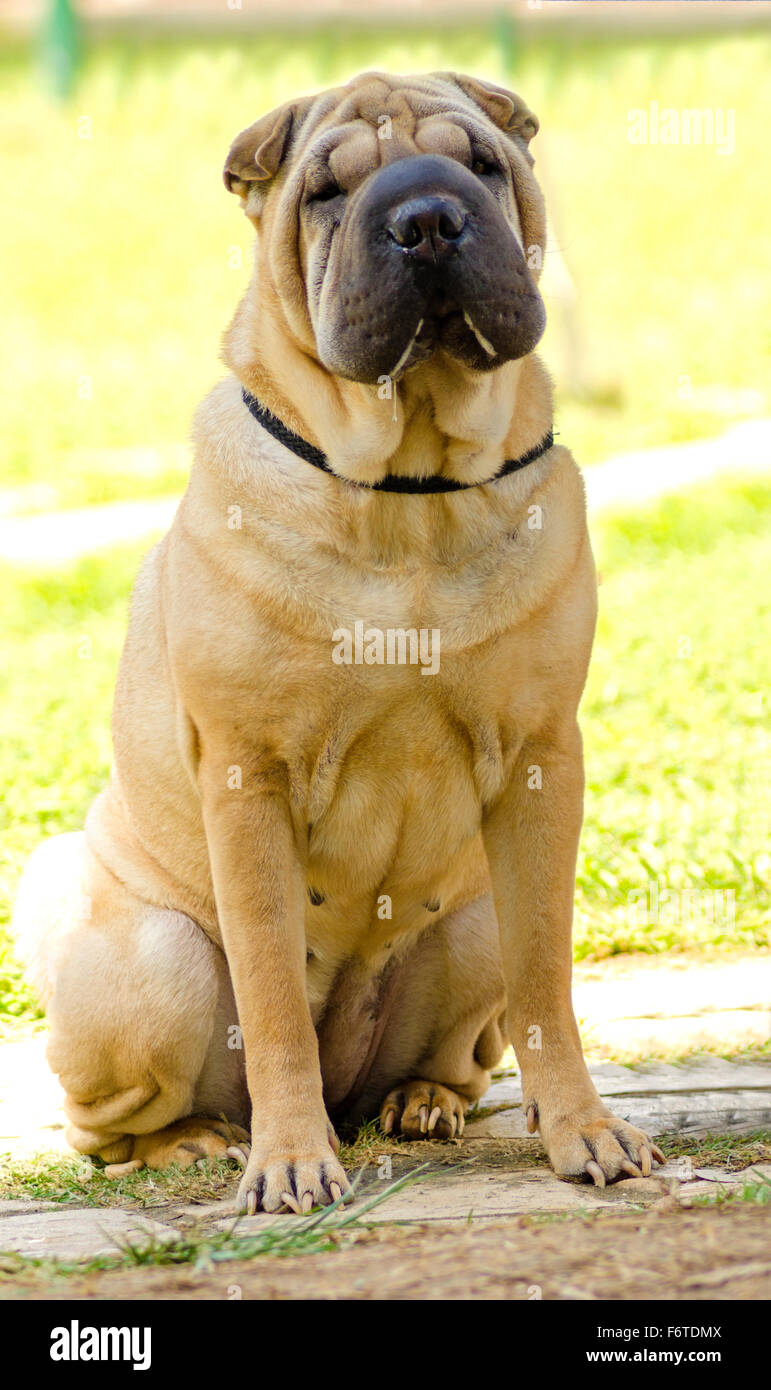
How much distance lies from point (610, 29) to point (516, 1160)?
713 inches

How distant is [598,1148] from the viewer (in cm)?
316

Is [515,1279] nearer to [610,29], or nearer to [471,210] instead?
[471,210]

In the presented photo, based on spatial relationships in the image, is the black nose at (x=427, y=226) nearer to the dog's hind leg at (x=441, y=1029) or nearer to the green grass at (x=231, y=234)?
the dog's hind leg at (x=441, y=1029)

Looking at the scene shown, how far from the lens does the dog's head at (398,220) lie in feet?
9.50

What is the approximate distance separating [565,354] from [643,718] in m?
6.65

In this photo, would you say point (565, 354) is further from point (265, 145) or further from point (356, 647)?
point (356, 647)

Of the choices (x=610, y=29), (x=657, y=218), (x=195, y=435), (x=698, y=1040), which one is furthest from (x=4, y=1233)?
(x=610, y=29)

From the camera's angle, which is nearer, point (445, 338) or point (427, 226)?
point (427, 226)

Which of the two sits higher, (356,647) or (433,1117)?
(356,647)

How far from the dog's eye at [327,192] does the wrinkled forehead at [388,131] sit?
2 cm

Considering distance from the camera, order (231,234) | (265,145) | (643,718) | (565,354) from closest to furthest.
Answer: (265,145) < (643,718) < (565,354) < (231,234)

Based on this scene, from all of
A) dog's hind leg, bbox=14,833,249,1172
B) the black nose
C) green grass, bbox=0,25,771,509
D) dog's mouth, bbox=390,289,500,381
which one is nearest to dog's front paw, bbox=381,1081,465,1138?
dog's hind leg, bbox=14,833,249,1172

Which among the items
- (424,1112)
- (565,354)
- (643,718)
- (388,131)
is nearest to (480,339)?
(388,131)

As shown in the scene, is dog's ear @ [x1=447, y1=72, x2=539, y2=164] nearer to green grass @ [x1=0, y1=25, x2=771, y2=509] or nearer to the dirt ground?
the dirt ground
